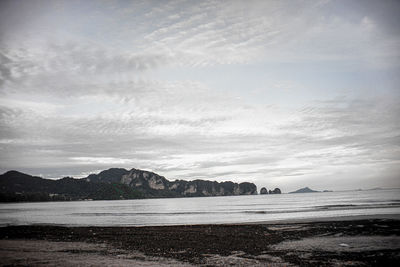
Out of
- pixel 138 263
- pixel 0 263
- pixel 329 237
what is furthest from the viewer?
pixel 329 237

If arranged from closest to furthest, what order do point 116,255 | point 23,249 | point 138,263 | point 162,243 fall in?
1. point 138,263
2. point 116,255
3. point 23,249
4. point 162,243

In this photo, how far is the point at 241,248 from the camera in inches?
1109

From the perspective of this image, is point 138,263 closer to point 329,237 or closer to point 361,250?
point 361,250

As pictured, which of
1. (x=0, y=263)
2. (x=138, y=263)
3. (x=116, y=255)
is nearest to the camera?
(x=0, y=263)

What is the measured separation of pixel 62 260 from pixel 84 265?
3017 mm

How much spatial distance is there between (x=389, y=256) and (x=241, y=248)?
491 inches

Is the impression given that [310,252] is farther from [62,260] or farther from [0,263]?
A: [0,263]

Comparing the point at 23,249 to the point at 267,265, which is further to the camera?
the point at 23,249

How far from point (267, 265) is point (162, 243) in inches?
575

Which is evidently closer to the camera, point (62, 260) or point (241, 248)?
point (62, 260)

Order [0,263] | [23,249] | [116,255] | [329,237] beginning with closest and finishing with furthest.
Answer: [0,263] → [116,255] → [23,249] → [329,237]

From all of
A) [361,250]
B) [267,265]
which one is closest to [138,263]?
[267,265]

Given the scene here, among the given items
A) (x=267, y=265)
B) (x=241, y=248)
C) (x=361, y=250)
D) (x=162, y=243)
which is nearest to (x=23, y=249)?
(x=162, y=243)

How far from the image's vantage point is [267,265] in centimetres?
2075
